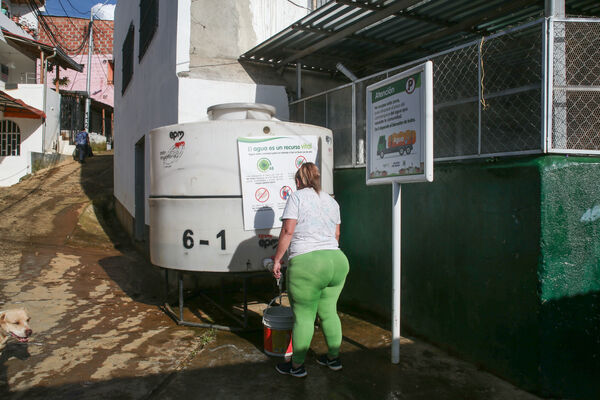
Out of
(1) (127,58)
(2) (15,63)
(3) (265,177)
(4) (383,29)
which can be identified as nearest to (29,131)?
(2) (15,63)

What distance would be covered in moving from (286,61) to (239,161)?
3054mm

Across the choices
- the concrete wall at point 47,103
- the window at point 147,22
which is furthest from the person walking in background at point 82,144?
the window at point 147,22

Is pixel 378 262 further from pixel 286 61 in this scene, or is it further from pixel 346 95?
pixel 286 61

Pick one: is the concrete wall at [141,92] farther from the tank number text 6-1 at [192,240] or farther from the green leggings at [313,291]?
the green leggings at [313,291]

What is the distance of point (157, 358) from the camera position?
4074mm

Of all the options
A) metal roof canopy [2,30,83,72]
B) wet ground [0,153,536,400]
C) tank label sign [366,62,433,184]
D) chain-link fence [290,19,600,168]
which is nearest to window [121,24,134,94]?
wet ground [0,153,536,400]

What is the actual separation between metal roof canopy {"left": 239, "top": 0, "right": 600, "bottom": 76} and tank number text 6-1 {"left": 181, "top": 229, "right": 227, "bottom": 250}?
118 inches

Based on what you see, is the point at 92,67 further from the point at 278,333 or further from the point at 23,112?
the point at 278,333

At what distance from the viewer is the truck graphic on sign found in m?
3.71

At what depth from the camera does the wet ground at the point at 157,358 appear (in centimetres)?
344

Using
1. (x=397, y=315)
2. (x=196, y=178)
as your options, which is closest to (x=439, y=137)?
(x=397, y=315)

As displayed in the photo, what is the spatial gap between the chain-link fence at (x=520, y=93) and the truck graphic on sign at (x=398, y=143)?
0.77 m

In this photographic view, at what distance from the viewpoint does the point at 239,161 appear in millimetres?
4582

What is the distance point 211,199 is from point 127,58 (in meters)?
9.18
